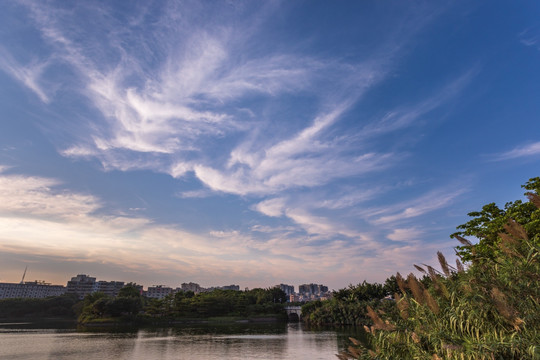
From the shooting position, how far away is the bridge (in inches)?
3324

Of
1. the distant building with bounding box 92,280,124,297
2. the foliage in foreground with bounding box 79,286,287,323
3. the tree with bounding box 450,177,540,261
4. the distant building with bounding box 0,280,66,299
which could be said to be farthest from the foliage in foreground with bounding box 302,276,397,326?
the distant building with bounding box 0,280,66,299

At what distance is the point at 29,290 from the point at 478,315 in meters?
238

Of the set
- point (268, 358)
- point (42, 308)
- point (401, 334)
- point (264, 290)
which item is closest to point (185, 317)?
point (264, 290)

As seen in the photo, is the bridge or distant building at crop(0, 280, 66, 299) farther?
distant building at crop(0, 280, 66, 299)

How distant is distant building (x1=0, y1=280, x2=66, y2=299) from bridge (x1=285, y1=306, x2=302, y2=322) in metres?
171

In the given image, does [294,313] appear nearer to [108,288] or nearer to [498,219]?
[498,219]

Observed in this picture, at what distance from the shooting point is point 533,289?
5.45 m

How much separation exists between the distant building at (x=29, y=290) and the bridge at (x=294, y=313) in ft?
562

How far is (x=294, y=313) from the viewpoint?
85.9 m

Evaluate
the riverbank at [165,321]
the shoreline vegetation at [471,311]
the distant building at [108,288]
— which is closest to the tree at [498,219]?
the shoreline vegetation at [471,311]

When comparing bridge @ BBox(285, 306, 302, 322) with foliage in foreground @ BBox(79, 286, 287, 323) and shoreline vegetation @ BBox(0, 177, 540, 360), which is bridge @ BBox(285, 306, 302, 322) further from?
shoreline vegetation @ BBox(0, 177, 540, 360)

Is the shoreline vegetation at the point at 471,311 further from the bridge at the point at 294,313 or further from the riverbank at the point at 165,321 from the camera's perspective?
the bridge at the point at 294,313

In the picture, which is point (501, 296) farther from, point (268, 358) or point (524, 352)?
point (268, 358)

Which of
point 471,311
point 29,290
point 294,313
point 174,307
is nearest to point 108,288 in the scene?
point 29,290
